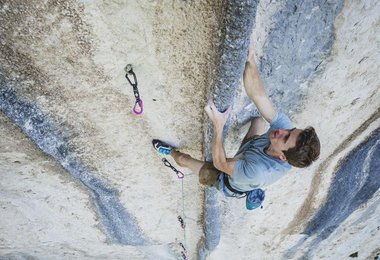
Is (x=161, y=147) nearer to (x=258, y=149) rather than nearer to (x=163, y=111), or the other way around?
(x=163, y=111)

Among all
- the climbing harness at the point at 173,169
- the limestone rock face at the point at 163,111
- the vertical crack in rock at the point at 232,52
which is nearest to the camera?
the vertical crack in rock at the point at 232,52

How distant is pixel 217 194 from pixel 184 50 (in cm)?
131

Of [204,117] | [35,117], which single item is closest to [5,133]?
[35,117]

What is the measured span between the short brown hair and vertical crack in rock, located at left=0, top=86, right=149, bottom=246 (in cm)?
128

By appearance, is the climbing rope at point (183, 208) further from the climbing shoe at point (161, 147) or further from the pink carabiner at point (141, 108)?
the pink carabiner at point (141, 108)

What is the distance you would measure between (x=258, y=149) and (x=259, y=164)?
9 cm

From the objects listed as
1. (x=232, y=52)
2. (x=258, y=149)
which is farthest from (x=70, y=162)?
(x=232, y=52)

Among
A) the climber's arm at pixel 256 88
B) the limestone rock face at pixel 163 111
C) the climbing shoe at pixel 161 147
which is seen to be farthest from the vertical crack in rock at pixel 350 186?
the climbing shoe at pixel 161 147

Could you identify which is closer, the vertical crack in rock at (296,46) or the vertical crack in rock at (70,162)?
the vertical crack in rock at (296,46)

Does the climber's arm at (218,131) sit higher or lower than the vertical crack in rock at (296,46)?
lower

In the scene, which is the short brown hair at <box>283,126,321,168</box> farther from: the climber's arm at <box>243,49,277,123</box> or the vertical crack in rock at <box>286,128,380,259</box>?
the vertical crack in rock at <box>286,128,380,259</box>

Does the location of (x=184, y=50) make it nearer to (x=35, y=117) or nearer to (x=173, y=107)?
(x=173, y=107)

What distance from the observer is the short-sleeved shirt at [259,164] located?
198 cm

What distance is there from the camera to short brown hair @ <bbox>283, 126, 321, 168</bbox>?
182 cm
